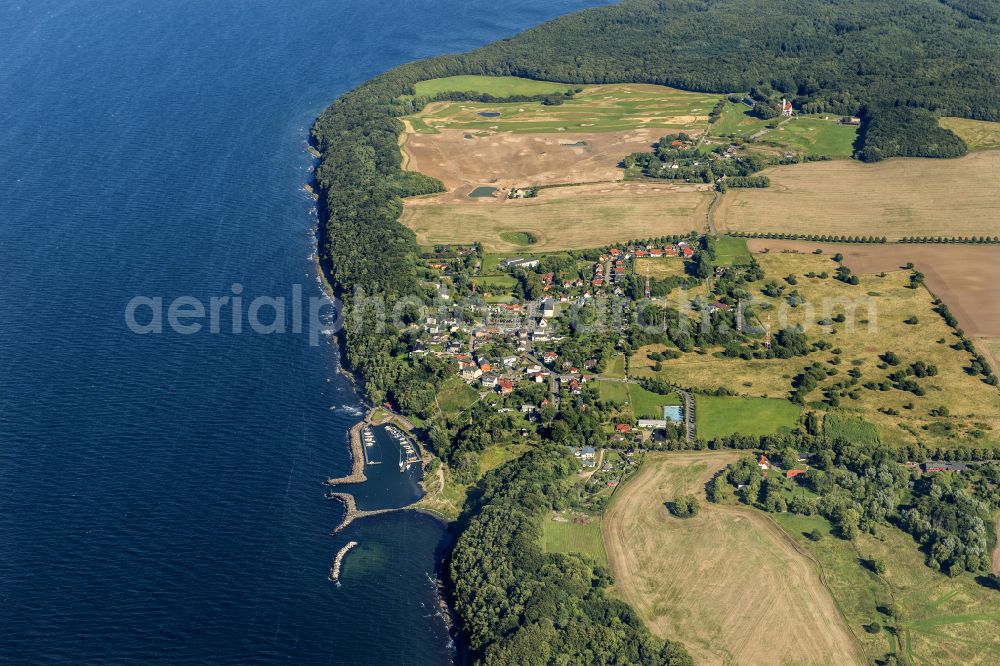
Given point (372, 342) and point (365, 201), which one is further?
point (365, 201)

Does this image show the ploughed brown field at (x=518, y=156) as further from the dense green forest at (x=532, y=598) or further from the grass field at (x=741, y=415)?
the dense green forest at (x=532, y=598)

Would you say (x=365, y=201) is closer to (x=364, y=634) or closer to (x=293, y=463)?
(x=293, y=463)

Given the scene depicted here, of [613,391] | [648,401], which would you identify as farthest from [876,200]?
[613,391]

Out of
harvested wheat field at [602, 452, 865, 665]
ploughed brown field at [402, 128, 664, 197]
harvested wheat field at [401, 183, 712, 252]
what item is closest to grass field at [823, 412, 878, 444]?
harvested wheat field at [602, 452, 865, 665]

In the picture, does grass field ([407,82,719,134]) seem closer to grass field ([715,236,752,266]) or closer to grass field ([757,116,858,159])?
grass field ([757,116,858,159])

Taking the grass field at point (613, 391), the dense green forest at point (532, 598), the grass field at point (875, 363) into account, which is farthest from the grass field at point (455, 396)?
the grass field at point (875, 363)

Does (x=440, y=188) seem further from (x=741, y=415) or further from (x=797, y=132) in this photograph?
(x=741, y=415)

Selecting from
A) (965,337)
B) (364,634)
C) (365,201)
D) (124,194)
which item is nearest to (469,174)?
(365,201)
